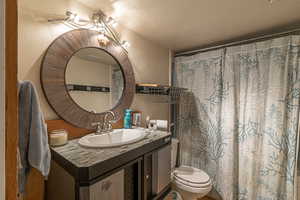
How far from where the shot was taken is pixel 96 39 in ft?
4.04

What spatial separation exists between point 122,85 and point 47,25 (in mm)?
778

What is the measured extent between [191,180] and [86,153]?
1.21 m

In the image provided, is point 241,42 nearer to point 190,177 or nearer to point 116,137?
point 190,177

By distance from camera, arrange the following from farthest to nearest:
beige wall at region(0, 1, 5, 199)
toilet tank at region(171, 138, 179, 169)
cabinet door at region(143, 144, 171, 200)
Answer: toilet tank at region(171, 138, 179, 169), cabinet door at region(143, 144, 171, 200), beige wall at region(0, 1, 5, 199)

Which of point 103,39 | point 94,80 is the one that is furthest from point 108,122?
point 103,39

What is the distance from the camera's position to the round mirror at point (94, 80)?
3.66 ft

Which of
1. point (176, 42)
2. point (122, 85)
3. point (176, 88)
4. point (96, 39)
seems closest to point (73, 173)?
point (122, 85)

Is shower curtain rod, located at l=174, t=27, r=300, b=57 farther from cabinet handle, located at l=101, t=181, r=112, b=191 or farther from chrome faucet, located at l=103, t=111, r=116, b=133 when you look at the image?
cabinet handle, located at l=101, t=181, r=112, b=191

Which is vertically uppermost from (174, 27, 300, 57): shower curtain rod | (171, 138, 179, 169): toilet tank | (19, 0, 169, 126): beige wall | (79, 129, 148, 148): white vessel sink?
(174, 27, 300, 57): shower curtain rod

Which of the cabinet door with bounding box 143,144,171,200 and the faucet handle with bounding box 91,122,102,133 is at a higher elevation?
the faucet handle with bounding box 91,122,102,133

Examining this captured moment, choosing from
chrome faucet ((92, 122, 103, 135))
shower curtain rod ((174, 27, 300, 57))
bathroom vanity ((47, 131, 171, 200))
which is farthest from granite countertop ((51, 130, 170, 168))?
shower curtain rod ((174, 27, 300, 57))

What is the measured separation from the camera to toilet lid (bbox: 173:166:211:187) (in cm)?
144

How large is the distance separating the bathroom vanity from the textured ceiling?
119 cm

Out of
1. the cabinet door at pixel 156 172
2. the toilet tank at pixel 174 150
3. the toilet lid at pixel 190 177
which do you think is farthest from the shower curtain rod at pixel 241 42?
the toilet lid at pixel 190 177
